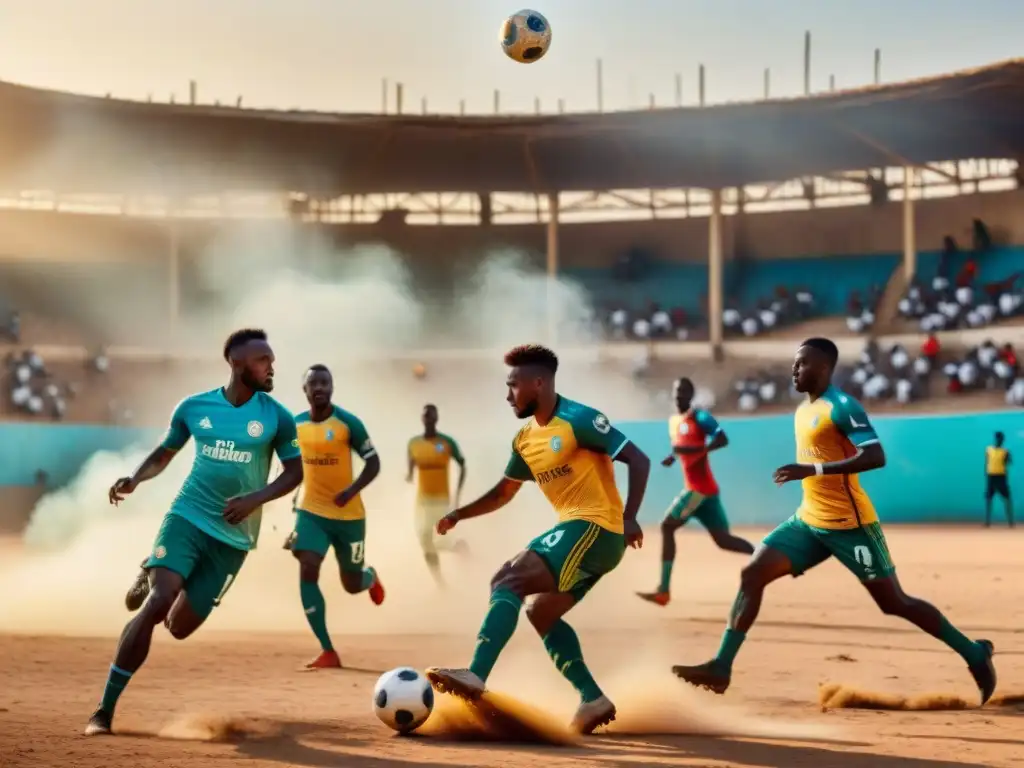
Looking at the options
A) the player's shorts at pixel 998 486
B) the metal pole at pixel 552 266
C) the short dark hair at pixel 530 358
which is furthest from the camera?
the metal pole at pixel 552 266

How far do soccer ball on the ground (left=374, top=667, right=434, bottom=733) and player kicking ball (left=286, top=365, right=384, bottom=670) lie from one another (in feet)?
11.1

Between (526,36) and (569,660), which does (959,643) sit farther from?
(526,36)

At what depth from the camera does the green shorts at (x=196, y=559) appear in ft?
23.6

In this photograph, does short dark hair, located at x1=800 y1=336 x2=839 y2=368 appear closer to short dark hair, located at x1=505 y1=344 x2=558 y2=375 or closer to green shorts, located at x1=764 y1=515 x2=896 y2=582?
green shorts, located at x1=764 y1=515 x2=896 y2=582

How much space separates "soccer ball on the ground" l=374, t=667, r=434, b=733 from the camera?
23.0 feet

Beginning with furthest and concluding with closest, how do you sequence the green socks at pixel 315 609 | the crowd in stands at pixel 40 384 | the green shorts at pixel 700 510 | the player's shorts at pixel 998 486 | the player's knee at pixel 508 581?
the crowd in stands at pixel 40 384 < the player's shorts at pixel 998 486 < the green shorts at pixel 700 510 < the green socks at pixel 315 609 < the player's knee at pixel 508 581

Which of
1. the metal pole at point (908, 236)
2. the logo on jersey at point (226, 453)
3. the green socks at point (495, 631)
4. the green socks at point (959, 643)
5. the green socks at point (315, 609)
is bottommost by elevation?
the green socks at point (315, 609)

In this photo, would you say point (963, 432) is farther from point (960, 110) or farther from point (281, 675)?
point (281, 675)

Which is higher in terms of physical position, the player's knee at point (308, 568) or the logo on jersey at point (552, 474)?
the logo on jersey at point (552, 474)

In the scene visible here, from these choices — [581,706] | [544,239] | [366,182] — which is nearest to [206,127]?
[366,182]

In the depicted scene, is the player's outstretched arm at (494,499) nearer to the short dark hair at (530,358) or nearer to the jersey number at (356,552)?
the short dark hair at (530,358)

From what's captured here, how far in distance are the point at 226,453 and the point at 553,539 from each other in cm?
179

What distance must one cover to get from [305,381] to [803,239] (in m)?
32.9

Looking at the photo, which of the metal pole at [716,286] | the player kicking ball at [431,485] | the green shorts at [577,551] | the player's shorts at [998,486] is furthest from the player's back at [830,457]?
the metal pole at [716,286]
